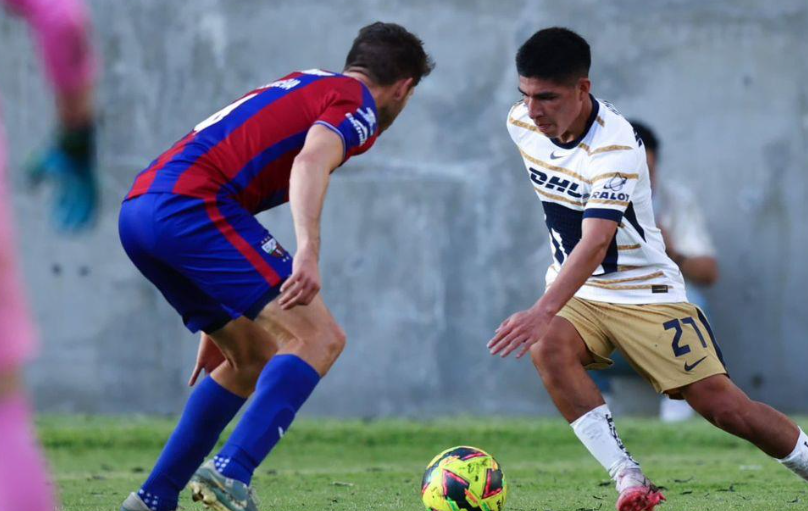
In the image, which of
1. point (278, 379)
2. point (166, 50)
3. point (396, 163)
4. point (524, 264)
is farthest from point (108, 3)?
point (278, 379)

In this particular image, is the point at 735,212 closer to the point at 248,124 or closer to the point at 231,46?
the point at 231,46

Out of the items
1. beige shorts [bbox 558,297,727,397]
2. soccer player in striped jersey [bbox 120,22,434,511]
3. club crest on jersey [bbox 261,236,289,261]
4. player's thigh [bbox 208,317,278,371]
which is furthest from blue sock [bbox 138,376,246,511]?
beige shorts [bbox 558,297,727,397]

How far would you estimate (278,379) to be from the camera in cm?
421

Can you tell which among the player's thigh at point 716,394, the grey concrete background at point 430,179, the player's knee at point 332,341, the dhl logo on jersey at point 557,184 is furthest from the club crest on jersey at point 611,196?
the grey concrete background at point 430,179

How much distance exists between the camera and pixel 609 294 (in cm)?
524

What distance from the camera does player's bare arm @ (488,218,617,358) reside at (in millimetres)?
4461

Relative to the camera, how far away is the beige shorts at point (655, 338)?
16.6 feet

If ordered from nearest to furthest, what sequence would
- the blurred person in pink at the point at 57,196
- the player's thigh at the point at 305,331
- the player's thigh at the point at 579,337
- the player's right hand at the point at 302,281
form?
the blurred person in pink at the point at 57,196 → the player's right hand at the point at 302,281 → the player's thigh at the point at 305,331 → the player's thigh at the point at 579,337

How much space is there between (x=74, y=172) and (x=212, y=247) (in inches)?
70.6

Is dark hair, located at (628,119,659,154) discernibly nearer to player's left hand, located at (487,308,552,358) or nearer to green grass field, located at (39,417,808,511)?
green grass field, located at (39,417,808,511)

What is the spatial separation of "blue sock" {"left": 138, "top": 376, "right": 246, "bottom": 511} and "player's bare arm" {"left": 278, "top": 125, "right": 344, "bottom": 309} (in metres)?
0.80

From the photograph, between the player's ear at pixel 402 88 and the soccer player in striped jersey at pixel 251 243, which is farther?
the player's ear at pixel 402 88

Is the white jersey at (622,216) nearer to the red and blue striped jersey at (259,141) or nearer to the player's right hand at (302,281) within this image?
the red and blue striped jersey at (259,141)

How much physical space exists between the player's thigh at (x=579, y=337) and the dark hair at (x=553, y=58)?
36.6 inches
